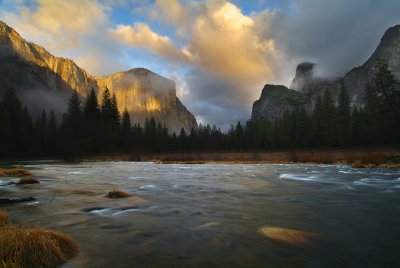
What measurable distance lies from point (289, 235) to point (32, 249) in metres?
4.97

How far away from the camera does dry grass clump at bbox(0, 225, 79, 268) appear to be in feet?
14.7

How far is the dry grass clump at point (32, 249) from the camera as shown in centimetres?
447

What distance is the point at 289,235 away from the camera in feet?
22.3

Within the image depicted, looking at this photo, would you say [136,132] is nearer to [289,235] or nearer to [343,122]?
[343,122]

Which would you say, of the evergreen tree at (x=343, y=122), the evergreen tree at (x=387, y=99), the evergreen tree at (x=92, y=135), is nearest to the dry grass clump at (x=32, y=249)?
the evergreen tree at (x=387, y=99)

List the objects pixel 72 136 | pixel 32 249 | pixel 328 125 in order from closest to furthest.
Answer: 1. pixel 32 249
2. pixel 72 136
3. pixel 328 125

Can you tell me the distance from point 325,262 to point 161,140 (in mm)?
117425

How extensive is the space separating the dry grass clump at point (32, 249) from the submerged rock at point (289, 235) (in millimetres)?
4040

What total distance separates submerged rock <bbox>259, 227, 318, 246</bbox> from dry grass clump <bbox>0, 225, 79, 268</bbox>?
404 centimetres

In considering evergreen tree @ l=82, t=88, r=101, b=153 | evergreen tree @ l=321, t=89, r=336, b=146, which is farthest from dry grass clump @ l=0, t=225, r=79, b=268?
evergreen tree @ l=321, t=89, r=336, b=146

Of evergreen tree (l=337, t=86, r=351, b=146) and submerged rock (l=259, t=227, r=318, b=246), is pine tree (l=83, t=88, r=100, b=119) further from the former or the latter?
submerged rock (l=259, t=227, r=318, b=246)

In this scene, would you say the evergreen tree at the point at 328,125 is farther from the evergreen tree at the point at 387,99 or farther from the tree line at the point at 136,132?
the evergreen tree at the point at 387,99

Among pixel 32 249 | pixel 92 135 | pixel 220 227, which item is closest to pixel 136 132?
pixel 92 135

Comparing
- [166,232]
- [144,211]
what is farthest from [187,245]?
[144,211]
